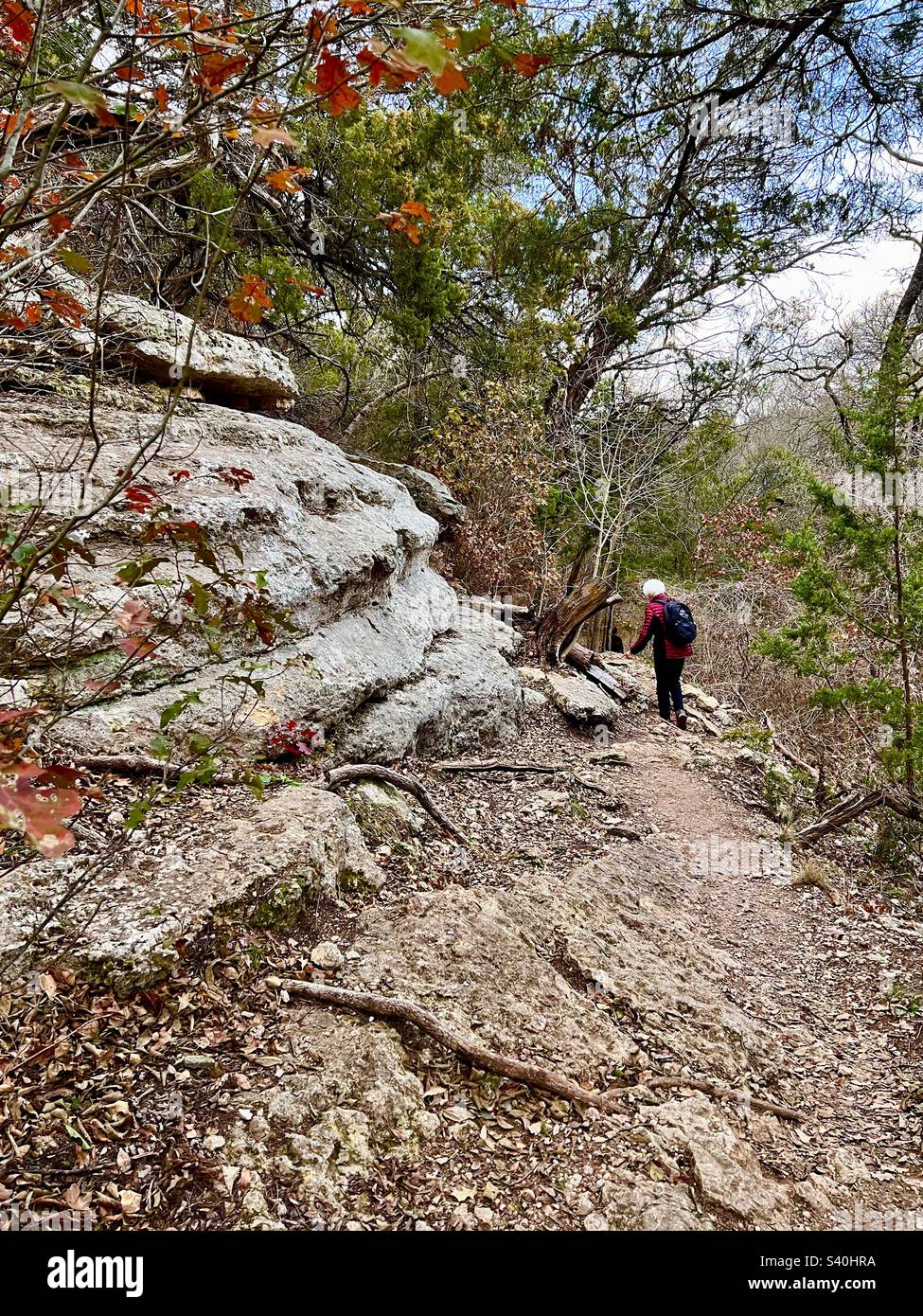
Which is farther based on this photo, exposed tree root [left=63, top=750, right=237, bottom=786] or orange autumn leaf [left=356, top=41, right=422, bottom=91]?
exposed tree root [left=63, top=750, right=237, bottom=786]

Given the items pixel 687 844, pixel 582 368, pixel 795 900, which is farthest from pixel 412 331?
pixel 795 900

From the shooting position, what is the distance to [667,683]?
8.28 m

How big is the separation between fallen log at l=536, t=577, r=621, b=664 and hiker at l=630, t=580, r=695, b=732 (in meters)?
0.73

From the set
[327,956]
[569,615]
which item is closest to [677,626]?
[569,615]

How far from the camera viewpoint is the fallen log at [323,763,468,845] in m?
3.96

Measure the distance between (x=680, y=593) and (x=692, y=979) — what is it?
414 inches

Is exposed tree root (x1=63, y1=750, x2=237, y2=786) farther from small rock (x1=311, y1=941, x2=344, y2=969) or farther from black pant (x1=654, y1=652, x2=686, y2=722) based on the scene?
black pant (x1=654, y1=652, x2=686, y2=722)

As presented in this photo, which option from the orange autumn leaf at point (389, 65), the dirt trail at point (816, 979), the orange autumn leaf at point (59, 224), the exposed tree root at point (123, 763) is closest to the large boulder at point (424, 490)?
the dirt trail at point (816, 979)

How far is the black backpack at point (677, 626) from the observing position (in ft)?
25.5

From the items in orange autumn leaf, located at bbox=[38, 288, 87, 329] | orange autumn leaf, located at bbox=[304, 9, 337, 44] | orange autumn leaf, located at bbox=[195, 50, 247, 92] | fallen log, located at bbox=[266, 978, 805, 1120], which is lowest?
fallen log, located at bbox=[266, 978, 805, 1120]

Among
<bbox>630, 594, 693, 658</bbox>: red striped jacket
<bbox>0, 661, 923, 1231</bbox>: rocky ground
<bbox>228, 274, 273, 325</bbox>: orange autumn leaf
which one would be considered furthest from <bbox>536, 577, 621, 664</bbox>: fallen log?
<bbox>228, 274, 273, 325</bbox>: orange autumn leaf

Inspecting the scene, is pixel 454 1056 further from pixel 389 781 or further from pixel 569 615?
pixel 569 615

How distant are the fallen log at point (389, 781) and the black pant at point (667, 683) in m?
4.62

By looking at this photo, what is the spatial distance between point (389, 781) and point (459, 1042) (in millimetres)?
1998
